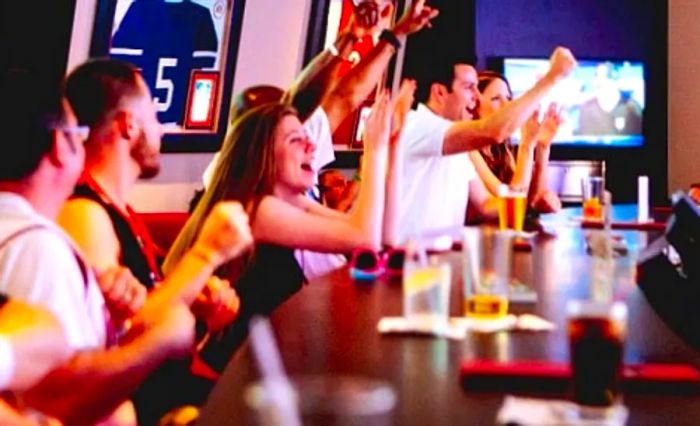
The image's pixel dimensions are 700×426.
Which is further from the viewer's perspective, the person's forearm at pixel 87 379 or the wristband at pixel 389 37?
the wristband at pixel 389 37

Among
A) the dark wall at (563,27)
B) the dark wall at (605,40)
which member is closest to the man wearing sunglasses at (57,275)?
the dark wall at (605,40)

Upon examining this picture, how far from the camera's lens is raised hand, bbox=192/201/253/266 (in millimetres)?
1976

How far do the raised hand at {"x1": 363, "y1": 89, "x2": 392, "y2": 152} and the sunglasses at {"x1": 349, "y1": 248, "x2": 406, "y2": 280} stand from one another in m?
0.47

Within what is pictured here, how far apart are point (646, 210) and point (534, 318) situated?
2490 mm

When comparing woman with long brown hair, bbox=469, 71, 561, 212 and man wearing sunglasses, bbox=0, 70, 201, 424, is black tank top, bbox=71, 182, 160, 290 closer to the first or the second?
man wearing sunglasses, bbox=0, 70, 201, 424

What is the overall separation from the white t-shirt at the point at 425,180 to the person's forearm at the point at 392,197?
0.60 m

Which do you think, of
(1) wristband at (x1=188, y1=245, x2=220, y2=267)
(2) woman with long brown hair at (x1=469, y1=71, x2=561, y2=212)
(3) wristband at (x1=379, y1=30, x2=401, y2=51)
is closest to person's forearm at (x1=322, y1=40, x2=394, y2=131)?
(3) wristband at (x1=379, y1=30, x2=401, y2=51)

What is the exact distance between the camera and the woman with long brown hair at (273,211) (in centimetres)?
270

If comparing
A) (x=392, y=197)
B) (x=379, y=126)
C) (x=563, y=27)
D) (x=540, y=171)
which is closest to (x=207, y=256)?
(x=379, y=126)

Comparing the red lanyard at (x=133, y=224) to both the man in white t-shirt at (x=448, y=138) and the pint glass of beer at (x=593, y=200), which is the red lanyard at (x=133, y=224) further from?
the pint glass of beer at (x=593, y=200)

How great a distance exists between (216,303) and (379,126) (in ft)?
3.29

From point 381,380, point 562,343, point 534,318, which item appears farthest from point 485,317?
point 381,380

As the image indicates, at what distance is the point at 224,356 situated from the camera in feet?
8.28

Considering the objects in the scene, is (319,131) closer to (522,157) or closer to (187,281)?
(522,157)
